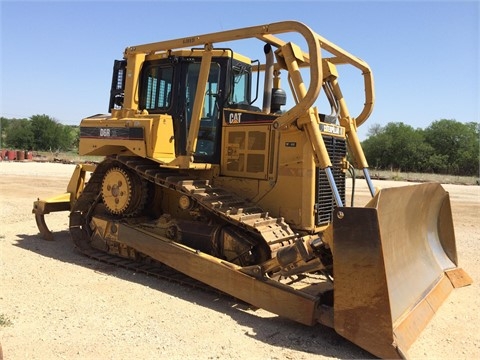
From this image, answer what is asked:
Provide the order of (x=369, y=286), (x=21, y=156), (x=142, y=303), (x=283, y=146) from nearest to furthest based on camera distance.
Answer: (x=369, y=286) < (x=142, y=303) < (x=283, y=146) < (x=21, y=156)

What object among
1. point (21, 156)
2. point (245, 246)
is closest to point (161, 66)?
point (245, 246)

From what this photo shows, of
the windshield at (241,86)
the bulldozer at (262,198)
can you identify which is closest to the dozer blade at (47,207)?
the bulldozer at (262,198)

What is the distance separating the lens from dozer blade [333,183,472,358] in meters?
4.01

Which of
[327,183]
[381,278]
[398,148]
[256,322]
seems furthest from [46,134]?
[381,278]

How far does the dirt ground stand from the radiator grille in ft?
5.15

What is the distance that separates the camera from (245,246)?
221 inches

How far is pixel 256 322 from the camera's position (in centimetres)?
490

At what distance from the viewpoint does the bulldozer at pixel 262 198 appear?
4.24 meters

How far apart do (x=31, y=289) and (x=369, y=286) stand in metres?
4.11

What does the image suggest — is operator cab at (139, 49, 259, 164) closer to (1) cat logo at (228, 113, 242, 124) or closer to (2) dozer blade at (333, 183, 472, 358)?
(1) cat logo at (228, 113, 242, 124)

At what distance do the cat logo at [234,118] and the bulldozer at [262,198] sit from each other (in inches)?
0.7

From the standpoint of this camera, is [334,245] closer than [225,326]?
Yes

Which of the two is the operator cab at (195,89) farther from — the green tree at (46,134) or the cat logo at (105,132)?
the green tree at (46,134)

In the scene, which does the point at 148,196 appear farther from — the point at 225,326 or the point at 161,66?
the point at 225,326
